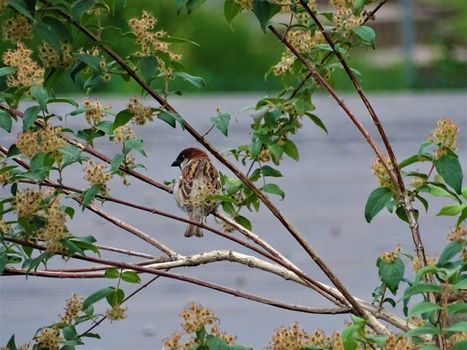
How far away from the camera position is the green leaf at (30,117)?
151cm

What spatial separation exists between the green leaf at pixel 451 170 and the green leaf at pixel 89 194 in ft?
1.46

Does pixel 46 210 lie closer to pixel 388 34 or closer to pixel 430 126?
pixel 430 126

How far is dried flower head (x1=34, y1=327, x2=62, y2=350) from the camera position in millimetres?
1559

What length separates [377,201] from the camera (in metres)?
1.59

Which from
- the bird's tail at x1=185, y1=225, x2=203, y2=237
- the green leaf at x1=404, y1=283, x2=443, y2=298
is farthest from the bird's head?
the green leaf at x1=404, y1=283, x2=443, y2=298

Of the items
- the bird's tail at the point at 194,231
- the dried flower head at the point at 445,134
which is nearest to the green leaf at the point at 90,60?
the dried flower head at the point at 445,134

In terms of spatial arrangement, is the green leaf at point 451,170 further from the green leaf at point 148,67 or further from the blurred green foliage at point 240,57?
the blurred green foliage at point 240,57

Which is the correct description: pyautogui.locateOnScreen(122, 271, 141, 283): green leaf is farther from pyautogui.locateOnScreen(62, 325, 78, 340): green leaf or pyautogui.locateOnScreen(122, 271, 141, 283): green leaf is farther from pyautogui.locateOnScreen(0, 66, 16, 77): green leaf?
pyautogui.locateOnScreen(0, 66, 16, 77): green leaf

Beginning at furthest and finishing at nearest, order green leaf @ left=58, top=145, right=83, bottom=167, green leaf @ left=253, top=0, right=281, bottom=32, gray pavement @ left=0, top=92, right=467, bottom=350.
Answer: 1. gray pavement @ left=0, top=92, right=467, bottom=350
2. green leaf @ left=58, top=145, right=83, bottom=167
3. green leaf @ left=253, top=0, right=281, bottom=32

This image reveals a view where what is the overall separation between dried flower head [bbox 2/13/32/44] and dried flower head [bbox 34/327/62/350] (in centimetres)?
40

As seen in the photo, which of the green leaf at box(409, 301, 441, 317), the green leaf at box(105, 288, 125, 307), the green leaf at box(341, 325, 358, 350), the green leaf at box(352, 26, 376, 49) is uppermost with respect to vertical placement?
the green leaf at box(352, 26, 376, 49)

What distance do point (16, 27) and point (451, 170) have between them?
1.88 feet

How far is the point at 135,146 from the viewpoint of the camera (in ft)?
5.22

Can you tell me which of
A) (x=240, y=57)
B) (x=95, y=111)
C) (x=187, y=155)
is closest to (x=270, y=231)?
(x=187, y=155)
